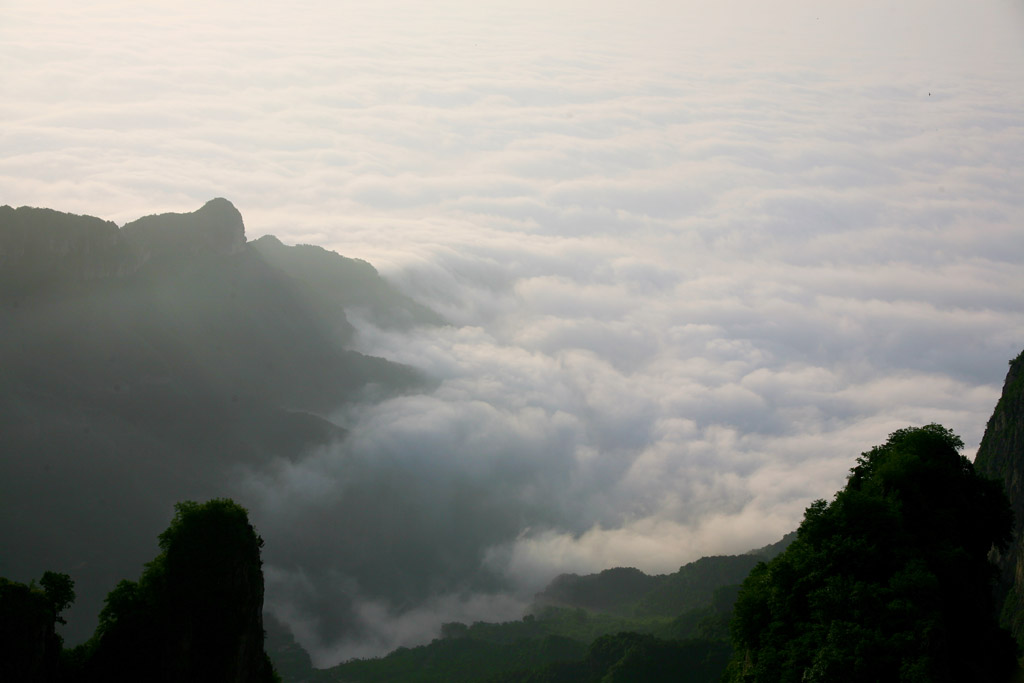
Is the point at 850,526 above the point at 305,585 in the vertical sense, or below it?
below

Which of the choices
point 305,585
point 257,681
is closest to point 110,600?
point 257,681

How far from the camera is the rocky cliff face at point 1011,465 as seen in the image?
8312cm

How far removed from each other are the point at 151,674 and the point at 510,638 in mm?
126817

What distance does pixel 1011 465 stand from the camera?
99875mm

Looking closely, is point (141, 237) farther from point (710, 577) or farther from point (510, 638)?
point (710, 577)

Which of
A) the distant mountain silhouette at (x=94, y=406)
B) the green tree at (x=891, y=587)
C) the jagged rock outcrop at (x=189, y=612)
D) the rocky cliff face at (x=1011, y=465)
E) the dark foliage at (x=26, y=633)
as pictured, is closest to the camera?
the green tree at (x=891, y=587)

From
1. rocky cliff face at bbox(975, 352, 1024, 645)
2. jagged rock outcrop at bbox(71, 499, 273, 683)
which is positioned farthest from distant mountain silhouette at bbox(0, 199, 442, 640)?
rocky cliff face at bbox(975, 352, 1024, 645)

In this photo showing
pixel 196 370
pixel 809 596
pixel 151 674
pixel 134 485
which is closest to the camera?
pixel 809 596

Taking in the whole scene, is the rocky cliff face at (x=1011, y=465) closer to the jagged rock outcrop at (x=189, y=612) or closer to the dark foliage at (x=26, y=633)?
the jagged rock outcrop at (x=189, y=612)

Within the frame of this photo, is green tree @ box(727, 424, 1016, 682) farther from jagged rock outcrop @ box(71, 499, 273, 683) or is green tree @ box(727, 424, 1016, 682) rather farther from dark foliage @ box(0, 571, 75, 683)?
dark foliage @ box(0, 571, 75, 683)

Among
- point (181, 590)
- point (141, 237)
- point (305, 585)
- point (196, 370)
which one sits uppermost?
point (141, 237)

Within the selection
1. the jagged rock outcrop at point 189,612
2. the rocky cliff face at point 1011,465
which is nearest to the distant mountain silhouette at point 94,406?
the jagged rock outcrop at point 189,612

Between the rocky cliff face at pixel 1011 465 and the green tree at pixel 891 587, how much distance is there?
2488 cm

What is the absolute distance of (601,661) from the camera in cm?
12794
